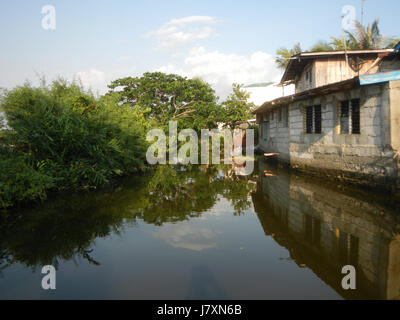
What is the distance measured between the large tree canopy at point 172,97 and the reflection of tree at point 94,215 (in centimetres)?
1407

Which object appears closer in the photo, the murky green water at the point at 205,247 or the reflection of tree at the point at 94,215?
the murky green water at the point at 205,247

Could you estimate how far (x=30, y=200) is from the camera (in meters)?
7.21

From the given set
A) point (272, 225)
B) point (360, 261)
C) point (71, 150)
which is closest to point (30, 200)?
point (71, 150)

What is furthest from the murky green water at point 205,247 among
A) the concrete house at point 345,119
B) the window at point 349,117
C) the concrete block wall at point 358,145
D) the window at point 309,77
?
the window at point 309,77

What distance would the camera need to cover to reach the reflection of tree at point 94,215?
→ 4.47 meters

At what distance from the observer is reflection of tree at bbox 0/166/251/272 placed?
4.47 meters

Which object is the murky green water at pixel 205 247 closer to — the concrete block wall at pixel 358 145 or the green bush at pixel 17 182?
the green bush at pixel 17 182

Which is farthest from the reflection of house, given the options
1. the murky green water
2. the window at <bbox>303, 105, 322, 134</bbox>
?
the window at <bbox>303, 105, 322, 134</bbox>

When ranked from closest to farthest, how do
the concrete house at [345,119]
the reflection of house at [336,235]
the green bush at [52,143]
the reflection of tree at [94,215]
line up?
1. the reflection of house at [336,235]
2. the reflection of tree at [94,215]
3. the green bush at [52,143]
4. the concrete house at [345,119]

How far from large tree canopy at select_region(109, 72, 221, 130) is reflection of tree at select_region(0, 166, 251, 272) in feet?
46.2

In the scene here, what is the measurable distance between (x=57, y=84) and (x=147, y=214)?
7.15 m

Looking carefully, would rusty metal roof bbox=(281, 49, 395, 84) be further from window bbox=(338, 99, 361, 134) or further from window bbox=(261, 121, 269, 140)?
window bbox=(338, 99, 361, 134)
